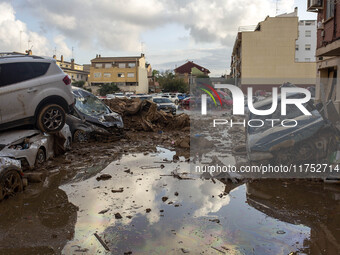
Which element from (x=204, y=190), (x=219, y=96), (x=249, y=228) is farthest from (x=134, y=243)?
(x=219, y=96)

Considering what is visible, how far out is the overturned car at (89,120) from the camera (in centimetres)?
1225

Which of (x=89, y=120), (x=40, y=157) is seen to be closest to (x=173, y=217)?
(x=40, y=157)

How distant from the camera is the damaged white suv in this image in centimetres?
769

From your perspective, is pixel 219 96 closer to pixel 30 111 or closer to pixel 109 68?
pixel 30 111

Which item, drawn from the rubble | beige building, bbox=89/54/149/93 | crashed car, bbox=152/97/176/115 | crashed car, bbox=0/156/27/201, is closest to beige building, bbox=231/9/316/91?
crashed car, bbox=152/97/176/115

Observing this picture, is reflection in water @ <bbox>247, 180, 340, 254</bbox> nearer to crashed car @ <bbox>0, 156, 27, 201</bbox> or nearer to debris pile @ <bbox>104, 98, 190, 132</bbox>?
crashed car @ <bbox>0, 156, 27, 201</bbox>

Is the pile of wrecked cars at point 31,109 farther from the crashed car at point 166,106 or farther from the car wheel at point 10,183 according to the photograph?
the crashed car at point 166,106

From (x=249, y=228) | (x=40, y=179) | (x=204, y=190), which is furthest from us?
(x=40, y=179)

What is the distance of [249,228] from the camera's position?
4.91 metres

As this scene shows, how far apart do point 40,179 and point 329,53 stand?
1453cm

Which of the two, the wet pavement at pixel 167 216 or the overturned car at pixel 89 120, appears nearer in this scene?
the wet pavement at pixel 167 216

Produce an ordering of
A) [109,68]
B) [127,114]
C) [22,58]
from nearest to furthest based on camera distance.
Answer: [22,58]
[127,114]
[109,68]

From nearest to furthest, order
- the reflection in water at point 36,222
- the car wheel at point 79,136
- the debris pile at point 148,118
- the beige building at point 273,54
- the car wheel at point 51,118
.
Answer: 1. the reflection in water at point 36,222
2. the car wheel at point 51,118
3. the car wheel at point 79,136
4. the debris pile at point 148,118
5. the beige building at point 273,54

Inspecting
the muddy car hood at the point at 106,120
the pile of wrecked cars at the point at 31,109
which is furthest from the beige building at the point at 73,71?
the pile of wrecked cars at the point at 31,109
